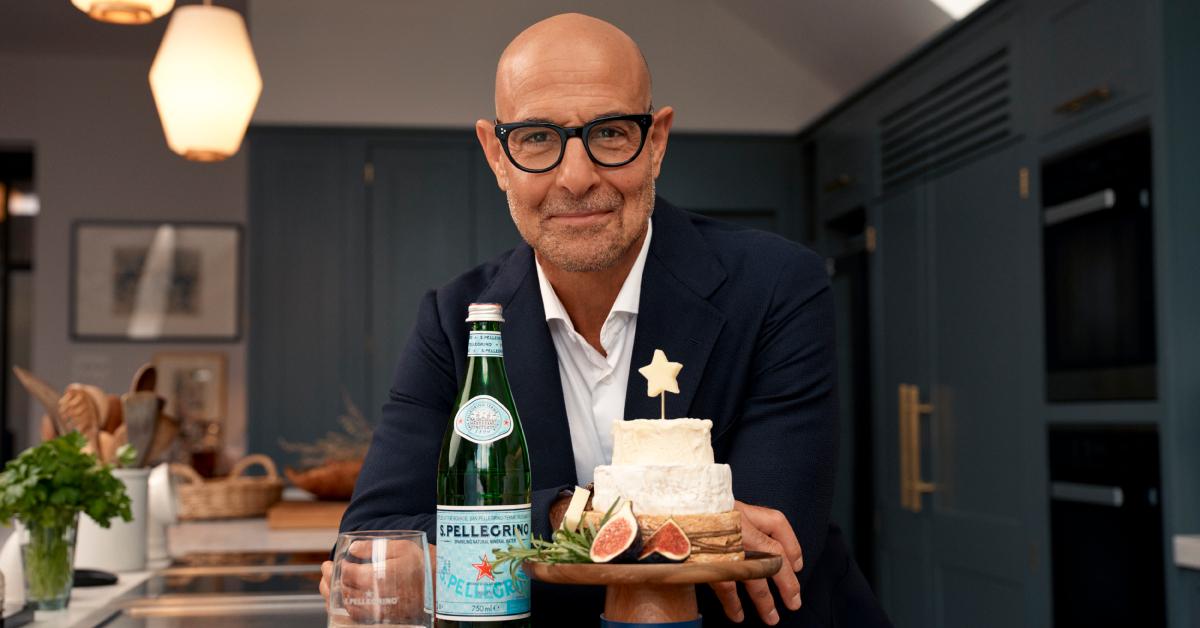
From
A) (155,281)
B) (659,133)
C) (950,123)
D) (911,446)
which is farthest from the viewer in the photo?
(155,281)

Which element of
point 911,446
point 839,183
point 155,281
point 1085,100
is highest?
point 839,183

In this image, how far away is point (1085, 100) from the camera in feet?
9.60

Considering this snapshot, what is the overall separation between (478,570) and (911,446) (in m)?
3.33

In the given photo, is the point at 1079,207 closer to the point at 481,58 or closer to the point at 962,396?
the point at 962,396

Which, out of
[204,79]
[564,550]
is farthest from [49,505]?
[204,79]

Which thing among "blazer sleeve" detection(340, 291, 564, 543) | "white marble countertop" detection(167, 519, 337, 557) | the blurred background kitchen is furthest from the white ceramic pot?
"blazer sleeve" detection(340, 291, 564, 543)

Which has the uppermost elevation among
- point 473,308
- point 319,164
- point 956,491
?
point 319,164

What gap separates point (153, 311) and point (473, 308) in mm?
5997

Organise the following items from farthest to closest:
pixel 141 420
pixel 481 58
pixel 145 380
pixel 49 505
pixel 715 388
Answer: pixel 481 58, pixel 145 380, pixel 141 420, pixel 49 505, pixel 715 388

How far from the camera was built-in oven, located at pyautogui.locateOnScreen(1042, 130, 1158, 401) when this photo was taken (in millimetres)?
2684

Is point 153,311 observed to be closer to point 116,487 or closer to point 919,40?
point 919,40

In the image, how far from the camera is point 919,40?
14.1 ft

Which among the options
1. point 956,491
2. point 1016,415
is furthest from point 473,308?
point 956,491

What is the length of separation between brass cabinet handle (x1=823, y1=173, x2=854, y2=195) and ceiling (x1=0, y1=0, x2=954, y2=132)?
0.46 meters
